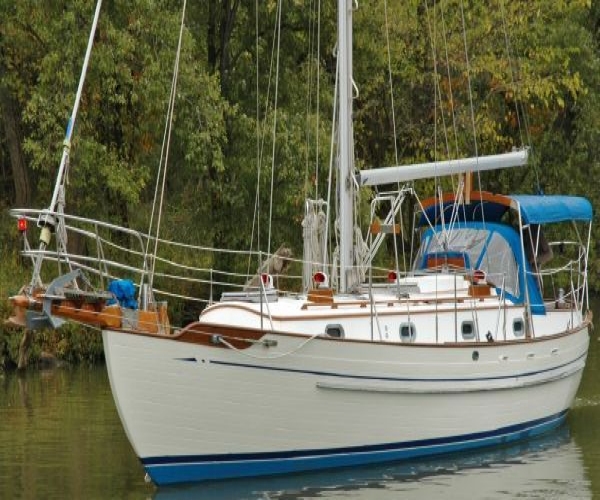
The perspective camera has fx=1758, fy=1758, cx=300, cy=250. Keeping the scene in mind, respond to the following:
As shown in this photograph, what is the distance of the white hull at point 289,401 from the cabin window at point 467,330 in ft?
1.28

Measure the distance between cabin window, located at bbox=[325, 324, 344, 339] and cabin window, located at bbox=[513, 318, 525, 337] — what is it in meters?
3.74

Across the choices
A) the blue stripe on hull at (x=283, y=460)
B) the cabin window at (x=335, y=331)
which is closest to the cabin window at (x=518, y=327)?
the blue stripe on hull at (x=283, y=460)

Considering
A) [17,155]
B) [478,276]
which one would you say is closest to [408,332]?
[478,276]

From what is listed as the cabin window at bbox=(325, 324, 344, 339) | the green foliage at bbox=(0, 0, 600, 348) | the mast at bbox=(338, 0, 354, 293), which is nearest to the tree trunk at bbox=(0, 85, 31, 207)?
the green foliage at bbox=(0, 0, 600, 348)

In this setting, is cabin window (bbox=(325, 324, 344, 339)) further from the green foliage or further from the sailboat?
the green foliage

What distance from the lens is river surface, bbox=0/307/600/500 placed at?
69.4 ft

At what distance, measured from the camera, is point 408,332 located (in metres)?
23.2

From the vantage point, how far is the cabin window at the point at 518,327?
25.2 meters

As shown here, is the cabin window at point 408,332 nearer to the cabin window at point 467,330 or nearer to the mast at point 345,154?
the cabin window at point 467,330

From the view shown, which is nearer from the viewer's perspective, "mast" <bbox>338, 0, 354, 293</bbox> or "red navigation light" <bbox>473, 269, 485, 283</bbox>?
"mast" <bbox>338, 0, 354, 293</bbox>

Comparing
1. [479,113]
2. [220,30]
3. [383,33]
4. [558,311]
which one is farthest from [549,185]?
[558,311]

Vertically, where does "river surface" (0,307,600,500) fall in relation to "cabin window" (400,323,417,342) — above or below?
below

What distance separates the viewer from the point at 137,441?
21031 mm

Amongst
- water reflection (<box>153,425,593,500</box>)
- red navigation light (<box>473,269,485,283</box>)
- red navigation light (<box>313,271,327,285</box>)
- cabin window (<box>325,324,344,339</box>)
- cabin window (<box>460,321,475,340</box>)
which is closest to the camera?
water reflection (<box>153,425,593,500</box>)
